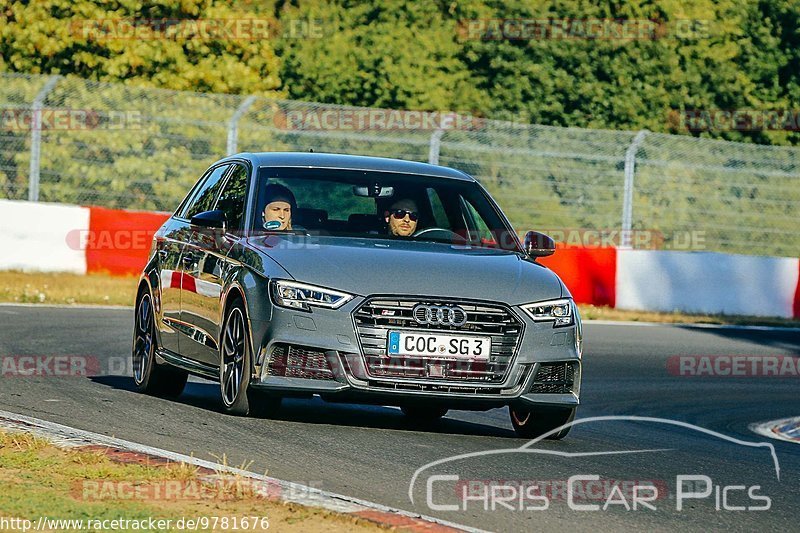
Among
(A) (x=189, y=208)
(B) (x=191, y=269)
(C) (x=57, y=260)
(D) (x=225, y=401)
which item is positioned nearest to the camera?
(D) (x=225, y=401)

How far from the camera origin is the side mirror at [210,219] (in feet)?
35.0

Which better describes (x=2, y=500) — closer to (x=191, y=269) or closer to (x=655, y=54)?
(x=191, y=269)

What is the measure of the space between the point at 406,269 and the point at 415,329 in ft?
1.37

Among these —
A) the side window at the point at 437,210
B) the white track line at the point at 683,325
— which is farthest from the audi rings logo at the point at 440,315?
the white track line at the point at 683,325

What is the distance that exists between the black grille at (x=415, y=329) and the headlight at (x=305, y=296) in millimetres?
134

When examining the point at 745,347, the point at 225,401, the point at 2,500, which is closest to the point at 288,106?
the point at 745,347

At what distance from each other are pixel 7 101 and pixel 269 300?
17.3m

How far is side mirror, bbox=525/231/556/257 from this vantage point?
1084 centimetres

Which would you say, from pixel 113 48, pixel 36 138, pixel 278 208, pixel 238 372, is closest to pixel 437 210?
pixel 278 208

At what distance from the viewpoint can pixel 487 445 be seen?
9.77 metres

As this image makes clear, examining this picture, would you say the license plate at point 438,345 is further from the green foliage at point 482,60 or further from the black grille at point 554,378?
the green foliage at point 482,60

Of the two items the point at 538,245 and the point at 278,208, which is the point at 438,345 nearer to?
the point at 538,245

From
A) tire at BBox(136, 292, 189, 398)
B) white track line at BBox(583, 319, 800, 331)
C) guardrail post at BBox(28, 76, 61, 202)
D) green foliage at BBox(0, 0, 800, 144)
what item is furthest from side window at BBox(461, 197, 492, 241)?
green foliage at BBox(0, 0, 800, 144)

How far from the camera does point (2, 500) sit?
6922 millimetres
